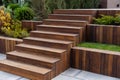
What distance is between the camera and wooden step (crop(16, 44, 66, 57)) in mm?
4194

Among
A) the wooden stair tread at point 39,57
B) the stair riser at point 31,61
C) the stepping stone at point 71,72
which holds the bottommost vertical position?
the stepping stone at point 71,72

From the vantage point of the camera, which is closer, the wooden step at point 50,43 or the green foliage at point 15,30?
the wooden step at point 50,43

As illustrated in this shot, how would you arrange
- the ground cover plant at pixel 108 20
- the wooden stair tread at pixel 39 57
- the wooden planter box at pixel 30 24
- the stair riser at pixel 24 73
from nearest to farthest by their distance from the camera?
the stair riser at pixel 24 73
the wooden stair tread at pixel 39 57
the ground cover plant at pixel 108 20
the wooden planter box at pixel 30 24

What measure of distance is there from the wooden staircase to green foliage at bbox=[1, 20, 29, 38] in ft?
1.73

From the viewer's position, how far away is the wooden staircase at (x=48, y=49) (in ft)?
13.0

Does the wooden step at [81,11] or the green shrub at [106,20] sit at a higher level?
the wooden step at [81,11]

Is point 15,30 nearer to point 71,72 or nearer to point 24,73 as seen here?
point 24,73

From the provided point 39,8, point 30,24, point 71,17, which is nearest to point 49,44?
point 71,17

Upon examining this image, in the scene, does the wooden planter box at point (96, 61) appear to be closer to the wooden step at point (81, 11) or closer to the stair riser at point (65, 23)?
the stair riser at point (65, 23)

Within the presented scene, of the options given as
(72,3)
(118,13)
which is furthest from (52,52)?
(72,3)

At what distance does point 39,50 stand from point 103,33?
1.58 meters

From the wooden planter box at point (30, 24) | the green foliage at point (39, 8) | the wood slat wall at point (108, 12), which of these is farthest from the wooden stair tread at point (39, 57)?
the green foliage at point (39, 8)

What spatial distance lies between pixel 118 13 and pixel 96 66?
1.81 metres

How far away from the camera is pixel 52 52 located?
4.22 m
